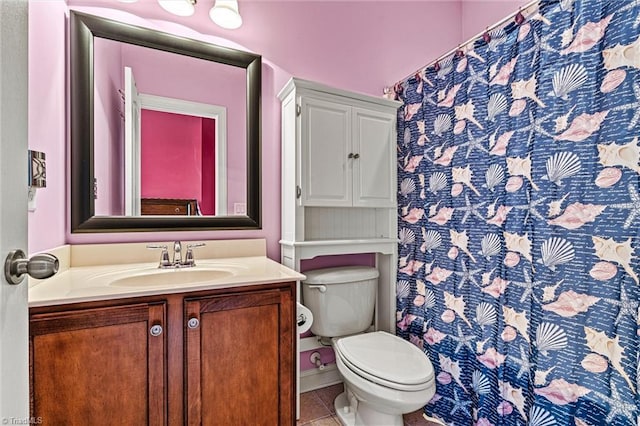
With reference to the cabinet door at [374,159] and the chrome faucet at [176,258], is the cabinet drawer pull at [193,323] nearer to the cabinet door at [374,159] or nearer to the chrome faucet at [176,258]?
the chrome faucet at [176,258]

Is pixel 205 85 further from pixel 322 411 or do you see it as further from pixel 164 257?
pixel 322 411

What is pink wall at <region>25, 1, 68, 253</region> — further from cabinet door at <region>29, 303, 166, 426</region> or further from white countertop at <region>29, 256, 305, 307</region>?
cabinet door at <region>29, 303, 166, 426</region>

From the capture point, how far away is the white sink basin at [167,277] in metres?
1.26

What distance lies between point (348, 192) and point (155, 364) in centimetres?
120

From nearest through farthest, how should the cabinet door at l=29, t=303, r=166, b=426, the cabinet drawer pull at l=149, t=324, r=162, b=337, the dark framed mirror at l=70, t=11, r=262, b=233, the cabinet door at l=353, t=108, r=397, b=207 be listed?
the cabinet door at l=29, t=303, r=166, b=426
the cabinet drawer pull at l=149, t=324, r=162, b=337
the dark framed mirror at l=70, t=11, r=262, b=233
the cabinet door at l=353, t=108, r=397, b=207

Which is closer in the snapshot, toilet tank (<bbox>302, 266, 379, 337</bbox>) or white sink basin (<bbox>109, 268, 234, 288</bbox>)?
white sink basin (<bbox>109, 268, 234, 288</bbox>)

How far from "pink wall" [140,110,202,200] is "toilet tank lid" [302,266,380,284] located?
28.8 inches

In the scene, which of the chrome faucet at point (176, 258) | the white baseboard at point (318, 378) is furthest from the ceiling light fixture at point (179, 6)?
the white baseboard at point (318, 378)

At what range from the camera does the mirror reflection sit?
1.44 meters

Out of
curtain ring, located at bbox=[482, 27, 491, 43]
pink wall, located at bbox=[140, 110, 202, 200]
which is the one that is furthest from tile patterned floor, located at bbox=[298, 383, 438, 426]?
curtain ring, located at bbox=[482, 27, 491, 43]

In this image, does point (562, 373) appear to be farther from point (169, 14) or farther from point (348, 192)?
point (169, 14)

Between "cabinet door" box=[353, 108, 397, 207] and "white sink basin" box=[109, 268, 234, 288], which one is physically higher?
"cabinet door" box=[353, 108, 397, 207]

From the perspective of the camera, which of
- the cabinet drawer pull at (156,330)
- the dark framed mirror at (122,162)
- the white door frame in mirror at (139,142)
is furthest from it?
the white door frame in mirror at (139,142)

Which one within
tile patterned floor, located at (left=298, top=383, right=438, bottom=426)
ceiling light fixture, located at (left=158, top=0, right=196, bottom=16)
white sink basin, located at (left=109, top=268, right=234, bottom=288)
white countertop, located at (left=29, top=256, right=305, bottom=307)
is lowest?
tile patterned floor, located at (left=298, top=383, right=438, bottom=426)
